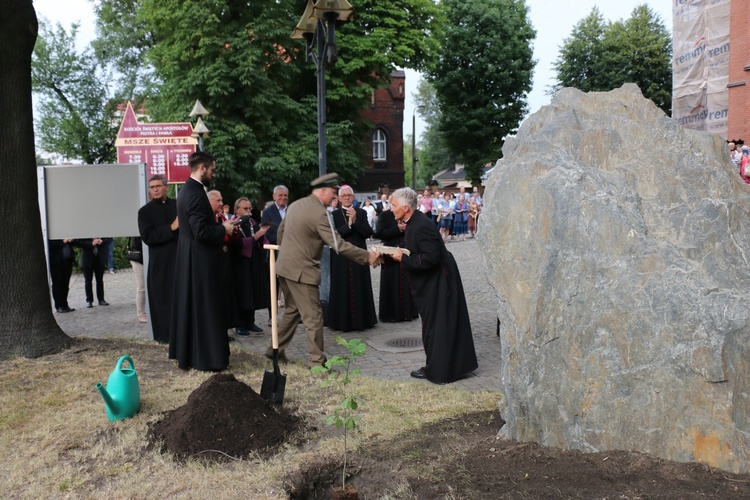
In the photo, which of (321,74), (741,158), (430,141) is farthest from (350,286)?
(430,141)

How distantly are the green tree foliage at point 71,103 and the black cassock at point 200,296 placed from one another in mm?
36188

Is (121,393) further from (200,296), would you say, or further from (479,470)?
(479,470)

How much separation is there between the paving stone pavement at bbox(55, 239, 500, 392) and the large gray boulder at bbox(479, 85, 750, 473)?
82.9 inches

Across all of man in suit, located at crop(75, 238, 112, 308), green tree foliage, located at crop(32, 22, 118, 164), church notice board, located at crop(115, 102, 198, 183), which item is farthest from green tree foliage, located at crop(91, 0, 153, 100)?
man in suit, located at crop(75, 238, 112, 308)

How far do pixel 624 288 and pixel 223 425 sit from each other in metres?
3.01

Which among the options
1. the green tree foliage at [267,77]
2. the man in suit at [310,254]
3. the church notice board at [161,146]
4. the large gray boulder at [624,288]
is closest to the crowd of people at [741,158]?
the man in suit at [310,254]

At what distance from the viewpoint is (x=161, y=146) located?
21.2m

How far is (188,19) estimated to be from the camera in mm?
25562

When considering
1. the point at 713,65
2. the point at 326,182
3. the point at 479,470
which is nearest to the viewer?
the point at 479,470

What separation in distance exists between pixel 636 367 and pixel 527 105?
141 ft

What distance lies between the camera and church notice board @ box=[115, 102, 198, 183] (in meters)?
20.9

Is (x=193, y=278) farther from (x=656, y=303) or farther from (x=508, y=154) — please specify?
(x=656, y=303)

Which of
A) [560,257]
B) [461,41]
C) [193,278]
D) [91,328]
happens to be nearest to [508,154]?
[560,257]

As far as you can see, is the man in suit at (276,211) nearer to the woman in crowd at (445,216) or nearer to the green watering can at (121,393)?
the green watering can at (121,393)
